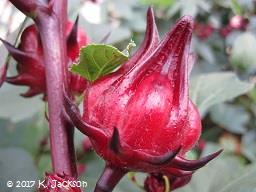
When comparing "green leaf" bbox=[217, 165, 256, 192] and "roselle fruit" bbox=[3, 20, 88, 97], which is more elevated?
"roselle fruit" bbox=[3, 20, 88, 97]

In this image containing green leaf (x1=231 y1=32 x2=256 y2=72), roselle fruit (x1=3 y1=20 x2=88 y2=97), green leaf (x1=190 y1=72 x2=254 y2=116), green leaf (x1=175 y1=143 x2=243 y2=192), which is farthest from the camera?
green leaf (x1=231 y1=32 x2=256 y2=72)

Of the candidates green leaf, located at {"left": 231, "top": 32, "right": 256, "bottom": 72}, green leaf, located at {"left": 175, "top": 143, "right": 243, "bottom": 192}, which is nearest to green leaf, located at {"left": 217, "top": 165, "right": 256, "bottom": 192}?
green leaf, located at {"left": 175, "top": 143, "right": 243, "bottom": 192}

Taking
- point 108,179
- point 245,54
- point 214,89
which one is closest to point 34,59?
point 108,179

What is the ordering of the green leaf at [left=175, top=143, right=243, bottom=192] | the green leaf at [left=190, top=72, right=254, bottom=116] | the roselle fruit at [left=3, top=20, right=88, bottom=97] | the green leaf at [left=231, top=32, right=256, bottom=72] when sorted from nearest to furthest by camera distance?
the roselle fruit at [left=3, top=20, right=88, bottom=97], the green leaf at [left=175, top=143, right=243, bottom=192], the green leaf at [left=190, top=72, right=254, bottom=116], the green leaf at [left=231, top=32, right=256, bottom=72]

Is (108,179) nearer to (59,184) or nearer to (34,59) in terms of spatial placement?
(59,184)

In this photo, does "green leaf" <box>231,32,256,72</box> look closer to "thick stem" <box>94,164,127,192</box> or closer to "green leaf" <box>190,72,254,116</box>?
"green leaf" <box>190,72,254,116</box>

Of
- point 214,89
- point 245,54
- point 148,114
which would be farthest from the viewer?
point 245,54
